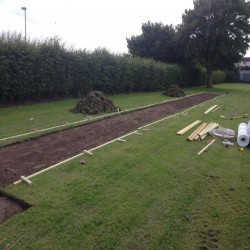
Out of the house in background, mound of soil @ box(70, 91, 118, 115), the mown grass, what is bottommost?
the mown grass

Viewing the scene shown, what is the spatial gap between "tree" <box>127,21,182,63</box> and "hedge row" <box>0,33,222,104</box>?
11.2m

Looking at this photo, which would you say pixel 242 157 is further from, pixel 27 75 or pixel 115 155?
pixel 27 75

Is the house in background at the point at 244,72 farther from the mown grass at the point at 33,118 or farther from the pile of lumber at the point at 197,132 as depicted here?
the pile of lumber at the point at 197,132

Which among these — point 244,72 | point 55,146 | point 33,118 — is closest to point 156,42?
point 33,118

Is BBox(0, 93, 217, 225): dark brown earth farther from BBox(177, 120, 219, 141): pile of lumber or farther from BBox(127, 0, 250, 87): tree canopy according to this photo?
BBox(127, 0, 250, 87): tree canopy

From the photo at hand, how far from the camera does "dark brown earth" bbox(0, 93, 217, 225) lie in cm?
594

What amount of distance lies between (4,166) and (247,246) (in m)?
4.81

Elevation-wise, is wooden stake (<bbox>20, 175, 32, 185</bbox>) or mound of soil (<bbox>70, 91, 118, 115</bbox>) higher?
mound of soil (<bbox>70, 91, 118, 115</bbox>)

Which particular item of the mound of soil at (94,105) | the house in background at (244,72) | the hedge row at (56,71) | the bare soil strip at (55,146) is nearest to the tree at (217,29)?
the hedge row at (56,71)

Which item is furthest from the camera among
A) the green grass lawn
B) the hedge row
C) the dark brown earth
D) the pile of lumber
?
the hedge row

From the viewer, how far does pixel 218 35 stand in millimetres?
33156

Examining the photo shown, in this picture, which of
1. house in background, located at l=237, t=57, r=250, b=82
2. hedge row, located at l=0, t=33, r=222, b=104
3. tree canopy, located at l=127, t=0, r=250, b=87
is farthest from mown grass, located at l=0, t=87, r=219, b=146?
house in background, located at l=237, t=57, r=250, b=82

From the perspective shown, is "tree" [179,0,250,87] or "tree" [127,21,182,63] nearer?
"tree" [179,0,250,87]

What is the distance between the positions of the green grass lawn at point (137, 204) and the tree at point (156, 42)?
30.4 m
